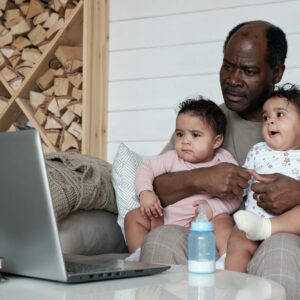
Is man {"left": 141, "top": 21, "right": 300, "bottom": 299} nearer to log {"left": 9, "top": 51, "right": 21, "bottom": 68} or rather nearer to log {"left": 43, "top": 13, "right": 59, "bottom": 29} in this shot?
log {"left": 43, "top": 13, "right": 59, "bottom": 29}

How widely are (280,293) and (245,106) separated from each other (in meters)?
1.11

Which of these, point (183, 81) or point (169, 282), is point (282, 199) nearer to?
point (169, 282)

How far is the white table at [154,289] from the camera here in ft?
3.37

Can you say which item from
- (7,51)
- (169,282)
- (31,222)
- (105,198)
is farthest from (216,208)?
(7,51)

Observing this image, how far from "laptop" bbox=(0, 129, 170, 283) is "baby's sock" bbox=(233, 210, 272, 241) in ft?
1.58

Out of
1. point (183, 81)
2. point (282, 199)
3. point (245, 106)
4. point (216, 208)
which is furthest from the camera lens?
point (183, 81)

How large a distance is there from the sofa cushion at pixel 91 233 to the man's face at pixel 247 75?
587mm

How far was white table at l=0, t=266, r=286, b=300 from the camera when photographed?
103cm

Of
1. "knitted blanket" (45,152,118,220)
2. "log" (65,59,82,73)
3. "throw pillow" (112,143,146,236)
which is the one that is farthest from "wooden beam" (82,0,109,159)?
"throw pillow" (112,143,146,236)

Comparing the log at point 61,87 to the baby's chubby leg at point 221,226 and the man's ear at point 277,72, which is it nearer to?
the man's ear at point 277,72

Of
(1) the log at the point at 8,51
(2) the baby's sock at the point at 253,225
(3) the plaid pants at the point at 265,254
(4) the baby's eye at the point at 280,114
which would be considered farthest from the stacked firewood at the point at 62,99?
(2) the baby's sock at the point at 253,225

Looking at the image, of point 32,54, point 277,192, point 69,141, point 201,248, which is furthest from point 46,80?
point 201,248

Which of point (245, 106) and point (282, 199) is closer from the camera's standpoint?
point (282, 199)

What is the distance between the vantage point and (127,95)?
322 cm
